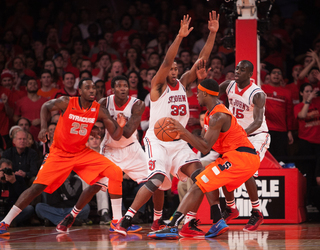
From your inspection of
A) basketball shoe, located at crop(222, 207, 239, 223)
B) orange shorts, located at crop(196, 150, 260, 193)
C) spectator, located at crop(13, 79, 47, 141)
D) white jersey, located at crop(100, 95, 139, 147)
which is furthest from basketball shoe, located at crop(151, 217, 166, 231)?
spectator, located at crop(13, 79, 47, 141)

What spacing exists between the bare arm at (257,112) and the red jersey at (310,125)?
8.96ft

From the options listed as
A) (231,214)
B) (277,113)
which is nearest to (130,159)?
(231,214)

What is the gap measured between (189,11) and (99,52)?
9.51ft

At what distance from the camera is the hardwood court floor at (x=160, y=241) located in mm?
4801

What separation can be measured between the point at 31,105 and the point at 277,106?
4.88m

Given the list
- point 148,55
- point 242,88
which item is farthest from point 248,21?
point 148,55

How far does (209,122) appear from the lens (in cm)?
535

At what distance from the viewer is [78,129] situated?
6.50 metres

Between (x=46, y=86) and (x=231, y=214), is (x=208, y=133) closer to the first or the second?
(x=231, y=214)

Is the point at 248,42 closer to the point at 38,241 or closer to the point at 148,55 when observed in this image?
the point at 148,55

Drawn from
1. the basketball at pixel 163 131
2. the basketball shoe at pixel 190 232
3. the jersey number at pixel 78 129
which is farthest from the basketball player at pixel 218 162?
the jersey number at pixel 78 129

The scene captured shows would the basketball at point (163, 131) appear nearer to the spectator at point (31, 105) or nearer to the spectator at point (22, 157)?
the spectator at point (22, 157)

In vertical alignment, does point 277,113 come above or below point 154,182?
above

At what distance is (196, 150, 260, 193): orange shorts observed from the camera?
5.40 metres
